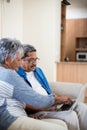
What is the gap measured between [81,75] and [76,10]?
3237 mm

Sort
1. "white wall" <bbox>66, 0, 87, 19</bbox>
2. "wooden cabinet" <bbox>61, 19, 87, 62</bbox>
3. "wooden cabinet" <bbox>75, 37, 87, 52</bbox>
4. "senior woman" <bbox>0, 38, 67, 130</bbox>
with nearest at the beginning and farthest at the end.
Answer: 1. "senior woman" <bbox>0, 38, 67, 130</bbox>
2. "white wall" <bbox>66, 0, 87, 19</bbox>
3. "wooden cabinet" <bbox>61, 19, 87, 62</bbox>
4. "wooden cabinet" <bbox>75, 37, 87, 52</bbox>

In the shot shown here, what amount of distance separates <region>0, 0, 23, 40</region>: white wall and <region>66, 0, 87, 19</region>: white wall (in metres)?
2.85

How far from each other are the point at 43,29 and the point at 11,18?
791mm

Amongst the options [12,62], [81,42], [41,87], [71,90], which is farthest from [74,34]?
[12,62]

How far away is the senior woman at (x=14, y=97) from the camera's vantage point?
1.60 m

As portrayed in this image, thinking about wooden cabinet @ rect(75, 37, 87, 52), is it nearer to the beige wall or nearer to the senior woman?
the beige wall

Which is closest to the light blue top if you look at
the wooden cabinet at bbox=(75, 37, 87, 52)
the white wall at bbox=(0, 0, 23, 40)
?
the white wall at bbox=(0, 0, 23, 40)

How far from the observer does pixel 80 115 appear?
97.8 inches

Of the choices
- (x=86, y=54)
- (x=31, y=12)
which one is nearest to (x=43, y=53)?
(x=31, y=12)

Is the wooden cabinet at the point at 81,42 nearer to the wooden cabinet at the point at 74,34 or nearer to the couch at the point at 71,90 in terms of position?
the wooden cabinet at the point at 74,34

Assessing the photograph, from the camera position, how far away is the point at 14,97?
1.75 metres

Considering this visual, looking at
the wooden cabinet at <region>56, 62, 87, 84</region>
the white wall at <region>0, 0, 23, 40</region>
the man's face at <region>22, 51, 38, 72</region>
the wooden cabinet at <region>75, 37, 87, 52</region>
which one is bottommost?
the wooden cabinet at <region>56, 62, 87, 84</region>

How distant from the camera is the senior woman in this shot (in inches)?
63.0

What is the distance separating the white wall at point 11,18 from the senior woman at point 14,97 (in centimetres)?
245
